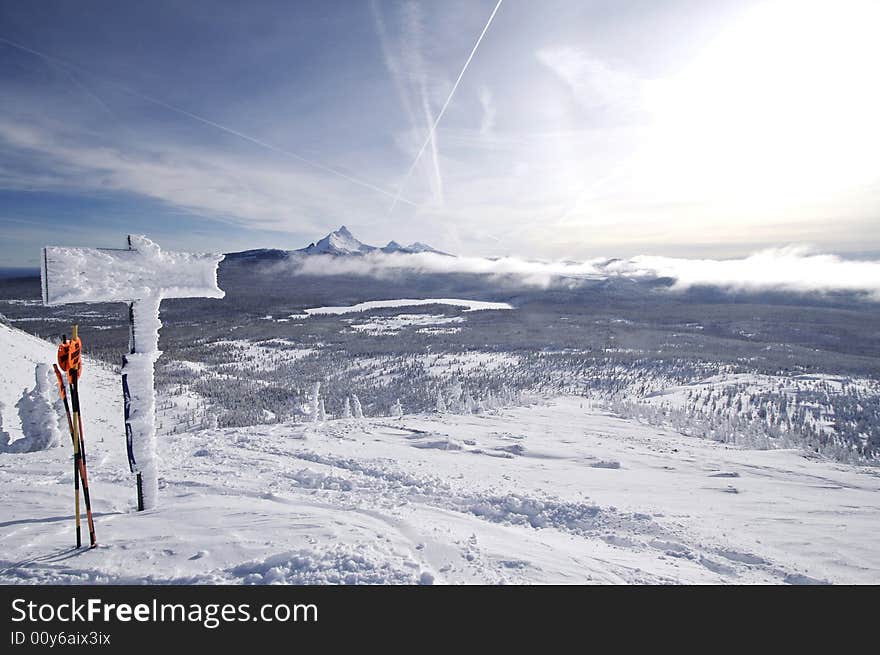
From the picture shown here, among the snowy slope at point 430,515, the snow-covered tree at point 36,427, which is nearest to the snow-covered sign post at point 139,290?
the snowy slope at point 430,515

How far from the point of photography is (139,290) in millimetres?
5500

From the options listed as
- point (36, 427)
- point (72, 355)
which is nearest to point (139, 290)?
point (72, 355)

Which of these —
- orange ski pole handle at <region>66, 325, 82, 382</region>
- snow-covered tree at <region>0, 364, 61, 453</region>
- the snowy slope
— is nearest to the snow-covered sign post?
orange ski pole handle at <region>66, 325, 82, 382</region>

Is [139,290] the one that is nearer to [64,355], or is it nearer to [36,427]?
[64,355]

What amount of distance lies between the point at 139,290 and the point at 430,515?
5.53 meters

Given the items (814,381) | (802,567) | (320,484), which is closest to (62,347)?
(320,484)

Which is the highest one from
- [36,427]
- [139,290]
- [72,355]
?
[139,290]

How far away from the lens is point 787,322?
153 metres

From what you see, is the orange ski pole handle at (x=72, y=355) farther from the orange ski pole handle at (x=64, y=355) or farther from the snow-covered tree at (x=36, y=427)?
the snow-covered tree at (x=36, y=427)

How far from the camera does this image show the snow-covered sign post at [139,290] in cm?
496

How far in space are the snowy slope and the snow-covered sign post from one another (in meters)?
1.10

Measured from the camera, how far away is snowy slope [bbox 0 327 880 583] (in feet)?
14.8

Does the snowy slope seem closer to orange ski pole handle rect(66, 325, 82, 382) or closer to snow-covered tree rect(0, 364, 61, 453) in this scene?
orange ski pole handle rect(66, 325, 82, 382)
